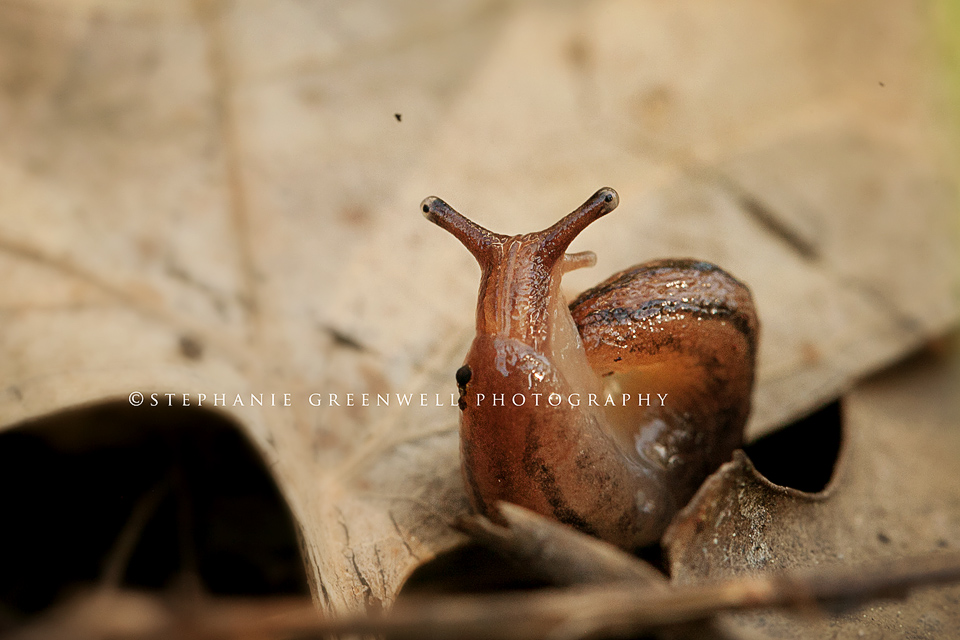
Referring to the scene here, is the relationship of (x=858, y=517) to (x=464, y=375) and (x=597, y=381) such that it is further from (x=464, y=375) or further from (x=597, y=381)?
(x=464, y=375)

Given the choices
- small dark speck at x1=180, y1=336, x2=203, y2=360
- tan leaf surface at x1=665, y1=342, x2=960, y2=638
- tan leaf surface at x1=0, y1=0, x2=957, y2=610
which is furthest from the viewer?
small dark speck at x1=180, y1=336, x2=203, y2=360

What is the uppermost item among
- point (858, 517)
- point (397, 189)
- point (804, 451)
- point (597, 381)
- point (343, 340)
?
point (397, 189)

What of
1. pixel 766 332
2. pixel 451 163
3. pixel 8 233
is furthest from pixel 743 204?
pixel 8 233

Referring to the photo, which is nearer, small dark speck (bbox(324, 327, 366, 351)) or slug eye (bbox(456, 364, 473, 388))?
slug eye (bbox(456, 364, 473, 388))

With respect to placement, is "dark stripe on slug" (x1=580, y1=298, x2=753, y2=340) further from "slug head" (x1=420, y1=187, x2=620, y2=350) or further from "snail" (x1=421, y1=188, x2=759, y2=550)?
"slug head" (x1=420, y1=187, x2=620, y2=350)

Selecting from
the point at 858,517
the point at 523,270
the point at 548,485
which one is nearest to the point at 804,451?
the point at 858,517

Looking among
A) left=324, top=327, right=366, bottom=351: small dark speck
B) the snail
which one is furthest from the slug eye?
left=324, top=327, right=366, bottom=351: small dark speck

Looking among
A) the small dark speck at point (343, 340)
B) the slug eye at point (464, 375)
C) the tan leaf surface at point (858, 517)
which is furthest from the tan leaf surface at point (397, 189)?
the slug eye at point (464, 375)

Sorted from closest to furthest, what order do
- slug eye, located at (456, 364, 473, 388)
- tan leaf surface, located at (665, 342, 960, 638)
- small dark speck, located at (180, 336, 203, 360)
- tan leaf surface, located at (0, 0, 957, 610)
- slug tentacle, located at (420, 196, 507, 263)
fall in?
tan leaf surface, located at (665, 342, 960, 638) → slug eye, located at (456, 364, 473, 388) → slug tentacle, located at (420, 196, 507, 263) → tan leaf surface, located at (0, 0, 957, 610) → small dark speck, located at (180, 336, 203, 360)
